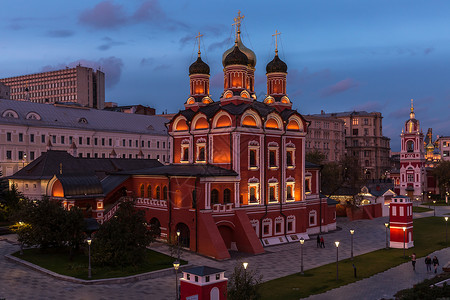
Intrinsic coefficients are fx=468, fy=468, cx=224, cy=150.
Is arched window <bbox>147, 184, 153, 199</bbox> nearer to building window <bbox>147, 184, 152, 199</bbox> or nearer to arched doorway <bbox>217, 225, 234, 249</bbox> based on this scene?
building window <bbox>147, 184, 152, 199</bbox>

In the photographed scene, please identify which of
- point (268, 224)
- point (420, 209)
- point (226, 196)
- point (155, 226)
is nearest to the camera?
point (226, 196)

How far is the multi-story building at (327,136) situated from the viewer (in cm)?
10562

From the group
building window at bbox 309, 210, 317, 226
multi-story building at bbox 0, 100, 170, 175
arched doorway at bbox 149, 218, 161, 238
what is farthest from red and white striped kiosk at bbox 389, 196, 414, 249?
multi-story building at bbox 0, 100, 170, 175

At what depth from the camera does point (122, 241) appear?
30203mm

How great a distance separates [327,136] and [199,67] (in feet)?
220

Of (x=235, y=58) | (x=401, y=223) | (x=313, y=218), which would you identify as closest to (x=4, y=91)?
(x=235, y=58)

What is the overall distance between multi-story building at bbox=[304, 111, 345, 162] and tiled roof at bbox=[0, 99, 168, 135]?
114ft

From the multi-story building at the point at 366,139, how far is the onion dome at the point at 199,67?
261ft

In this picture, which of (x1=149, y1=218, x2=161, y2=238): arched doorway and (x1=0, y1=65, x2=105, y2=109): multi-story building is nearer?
(x1=149, y1=218, x2=161, y2=238): arched doorway

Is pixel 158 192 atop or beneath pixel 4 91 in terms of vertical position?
beneath

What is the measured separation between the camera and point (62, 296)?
Answer: 24.6m

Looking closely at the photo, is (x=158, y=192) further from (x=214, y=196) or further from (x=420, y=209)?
(x=420, y=209)

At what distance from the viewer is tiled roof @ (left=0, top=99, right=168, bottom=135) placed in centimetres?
6806

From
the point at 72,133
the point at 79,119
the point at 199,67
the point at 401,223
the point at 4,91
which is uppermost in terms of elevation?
the point at 4,91
